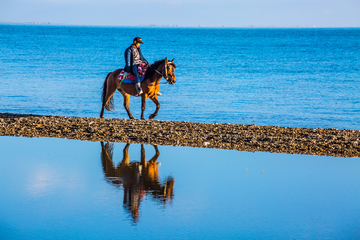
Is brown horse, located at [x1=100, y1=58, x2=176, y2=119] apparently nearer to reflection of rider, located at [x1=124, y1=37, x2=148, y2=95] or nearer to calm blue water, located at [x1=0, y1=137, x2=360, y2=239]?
reflection of rider, located at [x1=124, y1=37, x2=148, y2=95]

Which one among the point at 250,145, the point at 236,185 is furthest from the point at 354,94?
the point at 236,185

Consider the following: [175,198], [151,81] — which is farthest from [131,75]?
[175,198]

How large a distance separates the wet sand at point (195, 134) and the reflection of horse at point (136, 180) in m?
1.50

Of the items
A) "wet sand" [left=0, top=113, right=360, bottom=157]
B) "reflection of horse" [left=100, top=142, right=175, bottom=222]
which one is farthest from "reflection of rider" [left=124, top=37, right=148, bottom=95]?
"reflection of horse" [left=100, top=142, right=175, bottom=222]

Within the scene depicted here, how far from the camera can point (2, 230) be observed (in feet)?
19.1

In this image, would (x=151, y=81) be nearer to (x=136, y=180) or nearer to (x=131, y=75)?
(x=131, y=75)

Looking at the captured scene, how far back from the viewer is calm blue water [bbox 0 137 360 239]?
232 inches

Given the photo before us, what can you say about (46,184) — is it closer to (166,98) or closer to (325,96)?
(166,98)

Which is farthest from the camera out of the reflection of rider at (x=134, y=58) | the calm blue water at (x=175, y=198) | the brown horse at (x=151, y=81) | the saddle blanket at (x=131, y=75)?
the saddle blanket at (x=131, y=75)

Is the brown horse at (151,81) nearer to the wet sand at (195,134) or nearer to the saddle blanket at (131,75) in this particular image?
the saddle blanket at (131,75)

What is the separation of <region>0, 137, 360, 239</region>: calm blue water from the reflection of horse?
0.02 metres

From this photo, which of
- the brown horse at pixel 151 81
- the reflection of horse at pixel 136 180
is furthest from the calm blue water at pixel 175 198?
the brown horse at pixel 151 81

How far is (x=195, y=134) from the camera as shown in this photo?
11.9 metres

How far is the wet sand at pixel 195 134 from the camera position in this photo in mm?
10609
